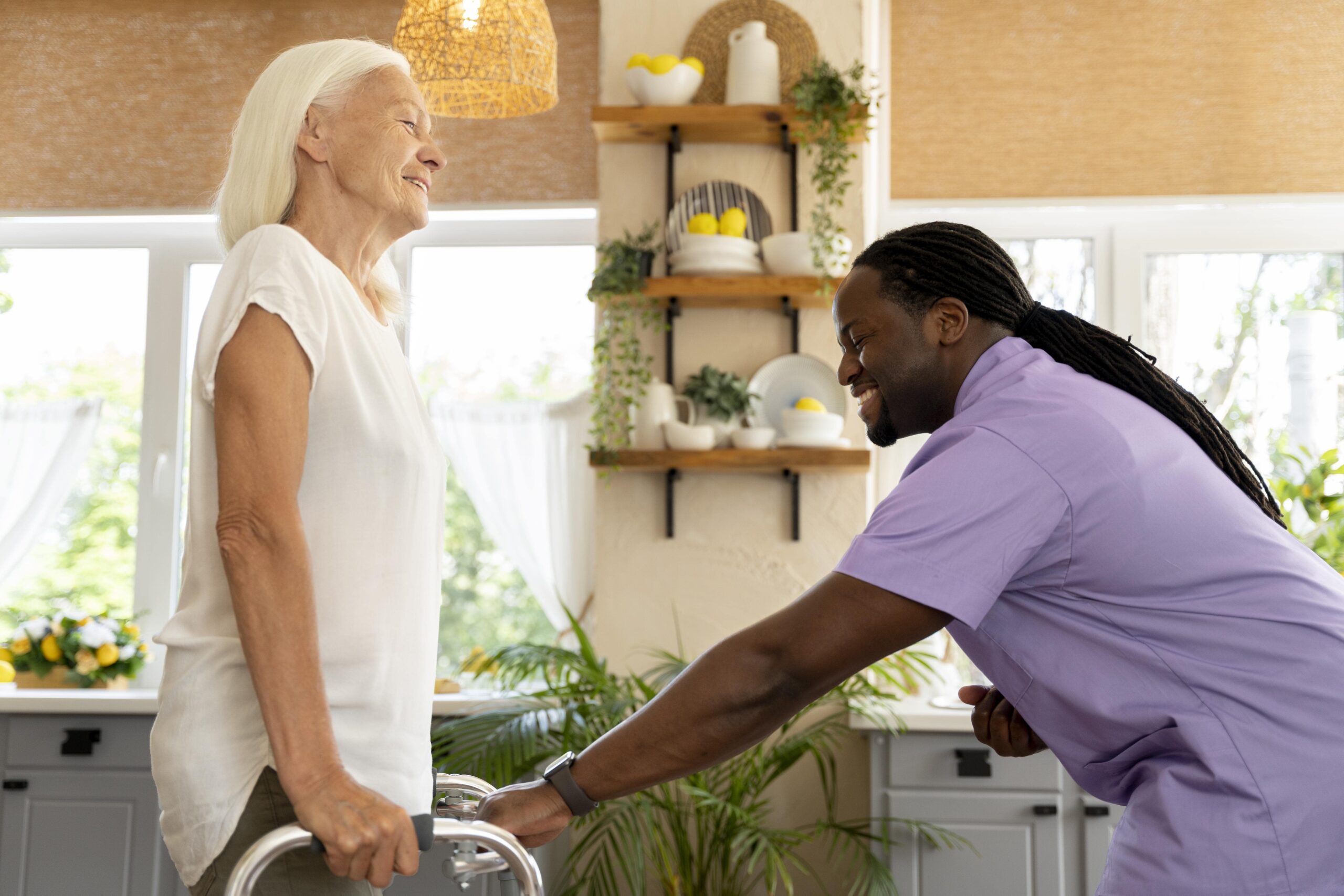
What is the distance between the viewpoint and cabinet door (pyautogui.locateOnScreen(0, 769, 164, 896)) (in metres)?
2.82

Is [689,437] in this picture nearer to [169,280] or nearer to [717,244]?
[717,244]

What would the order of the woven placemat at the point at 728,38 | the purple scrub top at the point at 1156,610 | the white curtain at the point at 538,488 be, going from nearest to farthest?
the purple scrub top at the point at 1156,610, the woven placemat at the point at 728,38, the white curtain at the point at 538,488

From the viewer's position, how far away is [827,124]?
9.34 feet

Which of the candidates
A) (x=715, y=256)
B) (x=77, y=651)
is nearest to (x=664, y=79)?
(x=715, y=256)

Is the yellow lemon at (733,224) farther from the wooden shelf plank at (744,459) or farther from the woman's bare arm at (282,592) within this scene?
the woman's bare arm at (282,592)

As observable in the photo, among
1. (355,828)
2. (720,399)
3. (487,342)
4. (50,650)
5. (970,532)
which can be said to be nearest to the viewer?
(355,828)

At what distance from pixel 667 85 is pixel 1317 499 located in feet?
6.51

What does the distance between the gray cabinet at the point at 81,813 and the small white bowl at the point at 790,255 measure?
1928 mm

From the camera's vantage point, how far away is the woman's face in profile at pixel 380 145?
1.08 meters

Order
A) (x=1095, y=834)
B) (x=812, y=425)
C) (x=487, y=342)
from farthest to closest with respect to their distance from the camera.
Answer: (x=487, y=342) → (x=812, y=425) → (x=1095, y=834)

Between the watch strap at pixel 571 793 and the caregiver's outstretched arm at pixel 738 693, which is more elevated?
the caregiver's outstretched arm at pixel 738 693

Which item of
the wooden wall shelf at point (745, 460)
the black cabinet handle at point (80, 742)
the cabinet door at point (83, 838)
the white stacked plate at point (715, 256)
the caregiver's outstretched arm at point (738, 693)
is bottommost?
the cabinet door at point (83, 838)

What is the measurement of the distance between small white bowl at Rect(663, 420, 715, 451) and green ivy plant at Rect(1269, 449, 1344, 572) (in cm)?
141

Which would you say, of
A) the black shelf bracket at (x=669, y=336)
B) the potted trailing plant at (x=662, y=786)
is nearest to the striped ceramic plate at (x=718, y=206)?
the black shelf bracket at (x=669, y=336)
